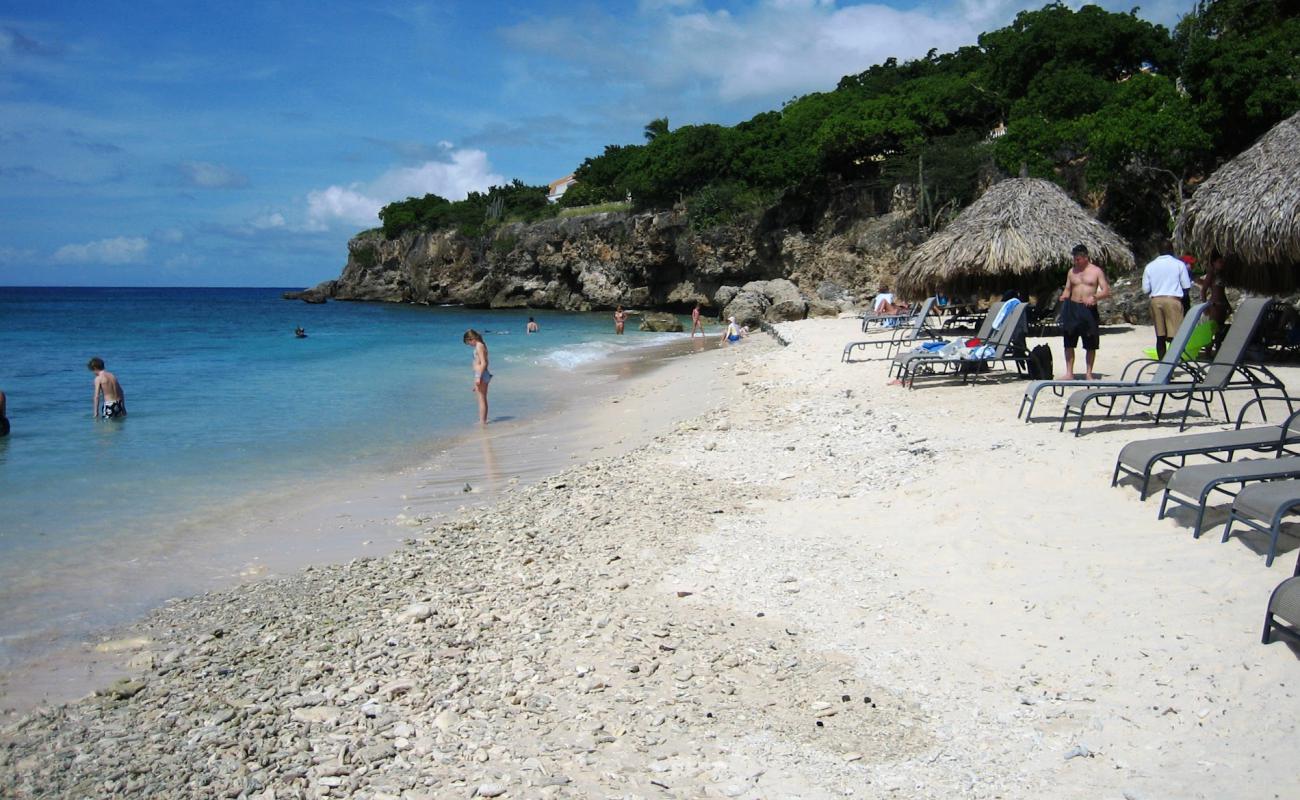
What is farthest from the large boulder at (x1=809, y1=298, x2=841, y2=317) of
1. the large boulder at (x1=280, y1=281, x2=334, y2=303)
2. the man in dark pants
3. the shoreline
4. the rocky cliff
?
the large boulder at (x1=280, y1=281, x2=334, y2=303)

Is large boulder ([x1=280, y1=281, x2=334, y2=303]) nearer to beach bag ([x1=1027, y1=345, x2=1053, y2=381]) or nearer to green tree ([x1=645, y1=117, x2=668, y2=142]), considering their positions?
green tree ([x1=645, y1=117, x2=668, y2=142])

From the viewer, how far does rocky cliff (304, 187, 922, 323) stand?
1426 inches

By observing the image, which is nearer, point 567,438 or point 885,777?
point 885,777

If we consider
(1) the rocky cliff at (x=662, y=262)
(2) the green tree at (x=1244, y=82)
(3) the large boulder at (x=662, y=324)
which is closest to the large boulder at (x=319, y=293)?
(1) the rocky cliff at (x=662, y=262)

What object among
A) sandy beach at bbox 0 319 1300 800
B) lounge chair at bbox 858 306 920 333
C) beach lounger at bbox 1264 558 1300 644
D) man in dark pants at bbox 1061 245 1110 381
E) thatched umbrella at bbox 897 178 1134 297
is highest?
thatched umbrella at bbox 897 178 1134 297

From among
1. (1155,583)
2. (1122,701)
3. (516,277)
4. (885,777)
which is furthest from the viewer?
(516,277)

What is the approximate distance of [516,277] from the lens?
59844 millimetres

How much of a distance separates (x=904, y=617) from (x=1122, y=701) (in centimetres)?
105

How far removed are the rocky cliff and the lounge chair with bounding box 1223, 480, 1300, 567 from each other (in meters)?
25.5

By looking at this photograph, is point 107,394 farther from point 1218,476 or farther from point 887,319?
point 887,319

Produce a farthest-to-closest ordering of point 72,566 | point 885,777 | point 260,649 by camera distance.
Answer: point 72,566 → point 260,649 → point 885,777

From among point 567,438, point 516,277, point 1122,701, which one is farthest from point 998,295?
point 516,277

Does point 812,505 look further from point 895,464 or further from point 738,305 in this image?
point 738,305

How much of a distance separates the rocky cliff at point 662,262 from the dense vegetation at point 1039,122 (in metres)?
1.49
